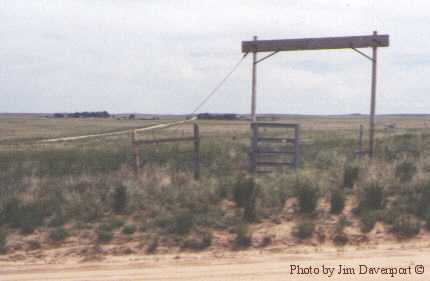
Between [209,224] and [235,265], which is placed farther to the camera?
[209,224]

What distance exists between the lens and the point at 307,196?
A: 12242 millimetres

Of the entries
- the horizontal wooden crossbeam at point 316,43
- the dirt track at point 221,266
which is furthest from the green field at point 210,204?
the horizontal wooden crossbeam at point 316,43

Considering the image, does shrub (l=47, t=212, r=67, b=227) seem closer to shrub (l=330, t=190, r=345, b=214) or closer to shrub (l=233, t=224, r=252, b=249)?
shrub (l=233, t=224, r=252, b=249)

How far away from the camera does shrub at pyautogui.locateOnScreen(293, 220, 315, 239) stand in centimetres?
1052

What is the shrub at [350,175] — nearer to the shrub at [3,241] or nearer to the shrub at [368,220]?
the shrub at [368,220]

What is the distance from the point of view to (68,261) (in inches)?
381

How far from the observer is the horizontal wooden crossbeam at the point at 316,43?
16562 millimetres

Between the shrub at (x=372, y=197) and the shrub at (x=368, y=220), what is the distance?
0.34 meters

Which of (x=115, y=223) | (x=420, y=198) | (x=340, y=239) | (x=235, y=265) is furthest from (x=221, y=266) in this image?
(x=420, y=198)

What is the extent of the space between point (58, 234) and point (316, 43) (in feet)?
28.7

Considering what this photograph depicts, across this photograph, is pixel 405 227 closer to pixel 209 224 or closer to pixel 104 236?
pixel 209 224

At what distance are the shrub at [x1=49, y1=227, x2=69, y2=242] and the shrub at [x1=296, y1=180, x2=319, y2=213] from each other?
3971 mm

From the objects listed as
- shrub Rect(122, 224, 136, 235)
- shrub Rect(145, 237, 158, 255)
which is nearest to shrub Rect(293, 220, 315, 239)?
shrub Rect(145, 237, 158, 255)

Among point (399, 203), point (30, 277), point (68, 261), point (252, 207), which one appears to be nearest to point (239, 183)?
point (252, 207)
